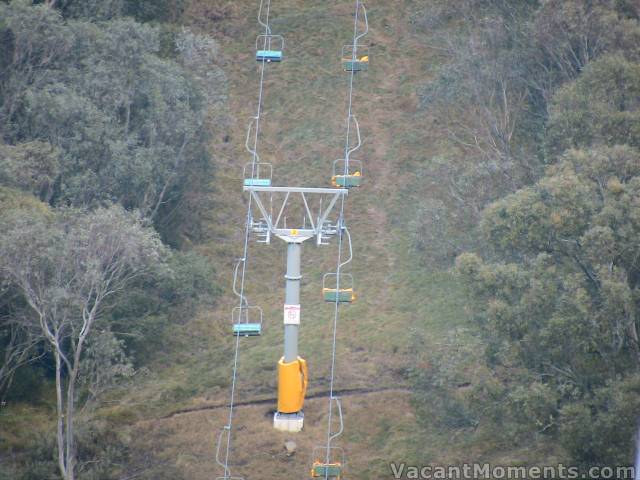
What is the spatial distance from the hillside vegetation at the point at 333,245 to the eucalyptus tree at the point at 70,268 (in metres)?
0.09

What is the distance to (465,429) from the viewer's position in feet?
117

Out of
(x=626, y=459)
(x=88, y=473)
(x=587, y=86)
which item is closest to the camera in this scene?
(x=626, y=459)

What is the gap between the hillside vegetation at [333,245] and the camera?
33156 millimetres

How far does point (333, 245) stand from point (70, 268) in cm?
1204

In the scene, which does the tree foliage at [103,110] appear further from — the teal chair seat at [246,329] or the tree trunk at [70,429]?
the teal chair seat at [246,329]

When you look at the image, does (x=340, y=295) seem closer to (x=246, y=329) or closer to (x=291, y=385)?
(x=246, y=329)

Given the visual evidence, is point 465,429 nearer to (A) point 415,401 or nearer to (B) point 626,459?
(A) point 415,401

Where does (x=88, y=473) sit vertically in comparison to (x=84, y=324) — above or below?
below

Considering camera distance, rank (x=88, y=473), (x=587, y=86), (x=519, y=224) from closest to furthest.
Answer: (x=519, y=224) → (x=88, y=473) → (x=587, y=86)

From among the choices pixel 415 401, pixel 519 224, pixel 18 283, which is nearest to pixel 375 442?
pixel 415 401

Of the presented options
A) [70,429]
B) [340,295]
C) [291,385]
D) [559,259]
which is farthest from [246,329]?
[559,259]

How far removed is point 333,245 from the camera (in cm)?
4541

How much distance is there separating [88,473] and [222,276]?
32.2 ft

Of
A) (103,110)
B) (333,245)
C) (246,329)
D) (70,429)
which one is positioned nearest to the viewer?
(246,329)
